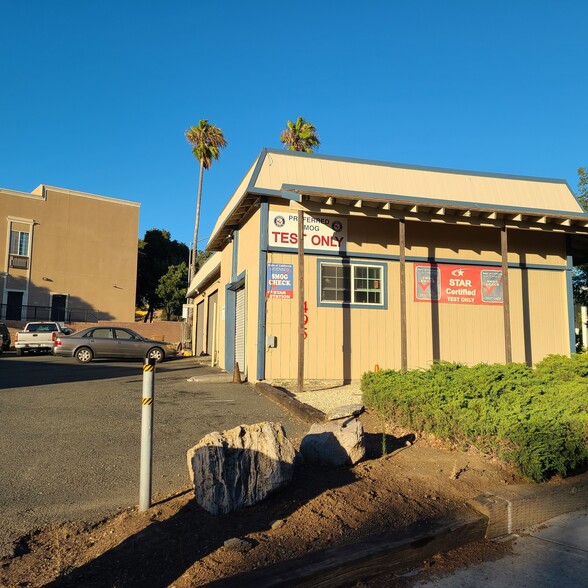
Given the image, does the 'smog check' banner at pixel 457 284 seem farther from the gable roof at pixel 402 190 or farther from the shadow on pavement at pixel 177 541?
the shadow on pavement at pixel 177 541

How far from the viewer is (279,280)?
12906 mm

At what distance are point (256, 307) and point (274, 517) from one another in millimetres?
8890

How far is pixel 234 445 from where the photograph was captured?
435cm

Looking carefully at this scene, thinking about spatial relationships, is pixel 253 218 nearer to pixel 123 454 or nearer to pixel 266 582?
pixel 123 454

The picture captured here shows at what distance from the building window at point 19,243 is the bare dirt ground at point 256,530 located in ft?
121

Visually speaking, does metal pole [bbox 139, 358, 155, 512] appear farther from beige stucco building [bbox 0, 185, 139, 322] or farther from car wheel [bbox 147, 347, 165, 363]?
beige stucco building [bbox 0, 185, 139, 322]

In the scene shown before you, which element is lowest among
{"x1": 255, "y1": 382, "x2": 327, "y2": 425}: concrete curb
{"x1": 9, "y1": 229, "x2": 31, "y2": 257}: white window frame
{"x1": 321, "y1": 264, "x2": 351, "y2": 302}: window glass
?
{"x1": 255, "y1": 382, "x2": 327, "y2": 425}: concrete curb

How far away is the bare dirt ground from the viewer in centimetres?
339

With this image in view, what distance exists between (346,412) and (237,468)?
328 centimetres

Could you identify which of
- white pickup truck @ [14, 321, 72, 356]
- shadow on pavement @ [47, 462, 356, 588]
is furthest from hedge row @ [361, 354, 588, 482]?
white pickup truck @ [14, 321, 72, 356]

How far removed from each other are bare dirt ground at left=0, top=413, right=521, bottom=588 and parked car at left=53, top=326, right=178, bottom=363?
644 inches

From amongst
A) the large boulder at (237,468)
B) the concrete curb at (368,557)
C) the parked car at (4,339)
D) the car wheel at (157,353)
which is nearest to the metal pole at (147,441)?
the large boulder at (237,468)

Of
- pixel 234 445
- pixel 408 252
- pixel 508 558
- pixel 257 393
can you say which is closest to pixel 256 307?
pixel 257 393

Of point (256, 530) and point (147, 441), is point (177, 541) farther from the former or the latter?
point (147, 441)
